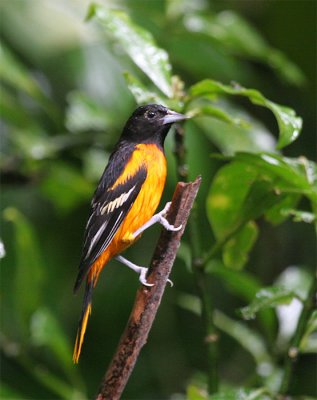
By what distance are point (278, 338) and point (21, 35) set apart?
1.98m

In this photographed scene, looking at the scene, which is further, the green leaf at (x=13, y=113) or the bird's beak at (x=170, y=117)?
the green leaf at (x=13, y=113)

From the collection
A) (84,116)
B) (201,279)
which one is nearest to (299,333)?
(201,279)

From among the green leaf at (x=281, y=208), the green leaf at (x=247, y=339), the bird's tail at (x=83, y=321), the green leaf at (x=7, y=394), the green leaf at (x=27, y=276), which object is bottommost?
the green leaf at (x=247, y=339)

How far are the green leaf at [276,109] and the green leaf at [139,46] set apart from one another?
→ 0.33ft

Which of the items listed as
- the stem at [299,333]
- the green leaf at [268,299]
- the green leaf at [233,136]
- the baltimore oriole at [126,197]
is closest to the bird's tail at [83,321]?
the baltimore oriole at [126,197]

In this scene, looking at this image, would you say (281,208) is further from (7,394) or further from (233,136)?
(7,394)

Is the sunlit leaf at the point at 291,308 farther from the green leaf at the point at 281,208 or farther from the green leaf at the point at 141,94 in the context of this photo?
the green leaf at the point at 141,94

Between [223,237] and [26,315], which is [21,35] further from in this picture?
[223,237]

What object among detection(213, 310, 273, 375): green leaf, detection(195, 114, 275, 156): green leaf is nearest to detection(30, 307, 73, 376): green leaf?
detection(213, 310, 273, 375): green leaf

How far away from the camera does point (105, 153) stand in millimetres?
3330

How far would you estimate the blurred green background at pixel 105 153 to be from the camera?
10.3 feet

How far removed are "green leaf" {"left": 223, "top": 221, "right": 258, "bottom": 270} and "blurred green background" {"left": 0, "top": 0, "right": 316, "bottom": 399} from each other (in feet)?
2.39

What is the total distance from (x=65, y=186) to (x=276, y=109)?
4.60 feet

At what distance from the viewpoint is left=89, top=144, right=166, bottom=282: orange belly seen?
213cm
